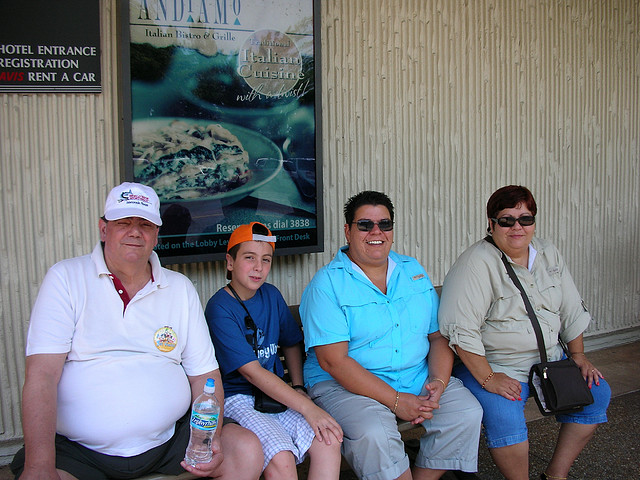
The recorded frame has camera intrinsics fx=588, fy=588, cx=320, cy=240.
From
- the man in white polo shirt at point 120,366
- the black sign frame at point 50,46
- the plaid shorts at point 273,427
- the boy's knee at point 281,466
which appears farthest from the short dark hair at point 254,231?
the black sign frame at point 50,46

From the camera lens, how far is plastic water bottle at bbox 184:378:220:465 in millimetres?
2266

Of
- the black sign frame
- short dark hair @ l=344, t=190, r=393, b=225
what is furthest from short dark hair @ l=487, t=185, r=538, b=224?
the black sign frame

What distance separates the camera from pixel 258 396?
109 inches

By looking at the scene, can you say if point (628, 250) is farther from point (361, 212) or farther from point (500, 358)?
point (361, 212)

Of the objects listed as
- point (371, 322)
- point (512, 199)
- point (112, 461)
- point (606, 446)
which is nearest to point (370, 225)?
point (371, 322)

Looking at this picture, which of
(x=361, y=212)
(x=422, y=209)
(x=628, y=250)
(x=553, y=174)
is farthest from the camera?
(x=628, y=250)

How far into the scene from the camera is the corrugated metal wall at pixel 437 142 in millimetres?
3420

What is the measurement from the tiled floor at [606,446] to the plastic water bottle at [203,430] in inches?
50.3

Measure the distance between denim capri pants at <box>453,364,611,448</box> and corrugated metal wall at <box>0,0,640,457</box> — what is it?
66.7 inches

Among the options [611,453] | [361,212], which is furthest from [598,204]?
[361,212]

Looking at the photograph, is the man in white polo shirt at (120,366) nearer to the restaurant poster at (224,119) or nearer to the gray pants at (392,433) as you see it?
the gray pants at (392,433)

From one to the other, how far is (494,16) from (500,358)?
3.18 meters

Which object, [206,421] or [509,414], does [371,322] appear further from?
[206,421]

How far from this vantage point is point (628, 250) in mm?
5984
